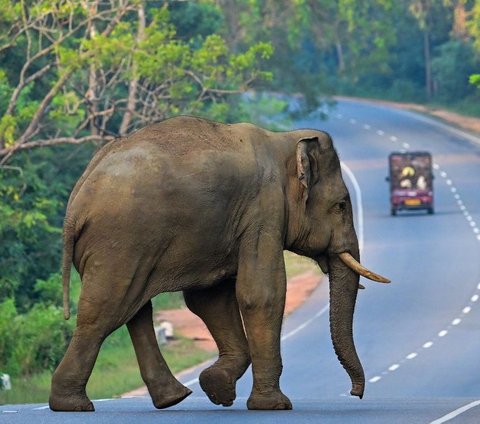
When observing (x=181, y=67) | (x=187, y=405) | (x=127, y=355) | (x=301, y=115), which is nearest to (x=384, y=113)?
(x=301, y=115)

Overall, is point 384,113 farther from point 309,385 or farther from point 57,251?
point 309,385

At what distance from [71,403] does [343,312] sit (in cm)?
332

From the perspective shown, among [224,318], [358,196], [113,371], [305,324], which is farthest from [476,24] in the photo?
[224,318]

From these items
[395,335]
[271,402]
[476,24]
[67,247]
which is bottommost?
[476,24]

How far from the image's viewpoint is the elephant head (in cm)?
1964

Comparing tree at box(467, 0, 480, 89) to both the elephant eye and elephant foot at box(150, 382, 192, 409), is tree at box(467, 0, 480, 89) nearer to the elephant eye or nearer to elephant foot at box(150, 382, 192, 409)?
the elephant eye

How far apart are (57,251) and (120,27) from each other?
19.6 ft

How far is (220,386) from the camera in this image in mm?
19219

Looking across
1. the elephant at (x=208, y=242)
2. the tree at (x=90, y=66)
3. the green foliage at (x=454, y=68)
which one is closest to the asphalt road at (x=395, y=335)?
the elephant at (x=208, y=242)

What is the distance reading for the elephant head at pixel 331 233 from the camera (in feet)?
64.4

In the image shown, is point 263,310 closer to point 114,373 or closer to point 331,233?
point 331,233

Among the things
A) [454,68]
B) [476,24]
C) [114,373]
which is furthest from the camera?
[454,68]

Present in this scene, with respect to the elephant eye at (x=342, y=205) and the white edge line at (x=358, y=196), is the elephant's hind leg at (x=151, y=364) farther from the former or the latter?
the white edge line at (x=358, y=196)

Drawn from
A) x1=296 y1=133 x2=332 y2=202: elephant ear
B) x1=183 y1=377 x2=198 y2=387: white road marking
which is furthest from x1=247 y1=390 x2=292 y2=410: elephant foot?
x1=183 y1=377 x2=198 y2=387: white road marking
